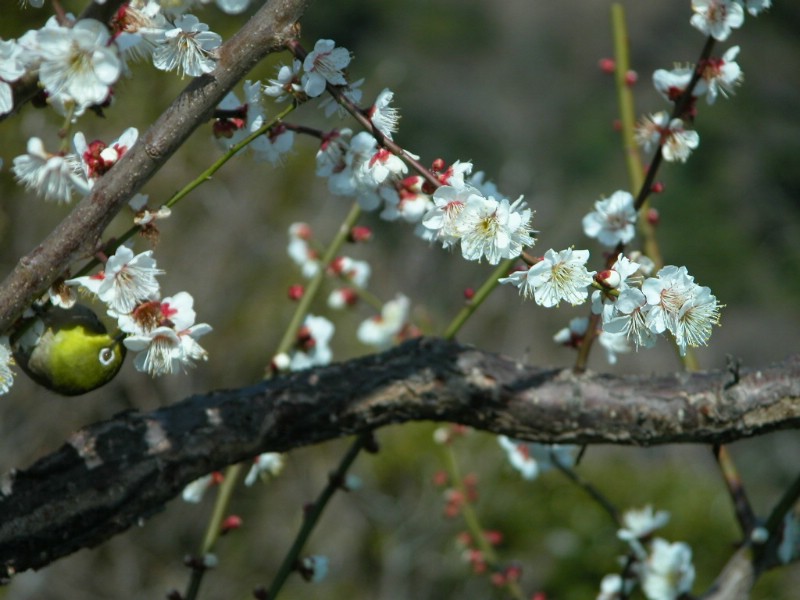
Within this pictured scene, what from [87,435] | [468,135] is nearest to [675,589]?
[87,435]

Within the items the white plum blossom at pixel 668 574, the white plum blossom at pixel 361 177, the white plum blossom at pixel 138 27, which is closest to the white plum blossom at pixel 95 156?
the white plum blossom at pixel 138 27

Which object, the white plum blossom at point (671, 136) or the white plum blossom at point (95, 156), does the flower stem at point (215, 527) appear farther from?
the white plum blossom at point (671, 136)

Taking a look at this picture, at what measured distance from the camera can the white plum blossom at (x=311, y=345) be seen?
158 centimetres

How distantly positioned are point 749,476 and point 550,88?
18.9 ft

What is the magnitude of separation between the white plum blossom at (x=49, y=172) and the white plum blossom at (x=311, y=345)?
68cm

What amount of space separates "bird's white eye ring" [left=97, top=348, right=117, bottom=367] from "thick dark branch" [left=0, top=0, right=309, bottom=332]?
112 millimetres

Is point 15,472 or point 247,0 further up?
point 247,0

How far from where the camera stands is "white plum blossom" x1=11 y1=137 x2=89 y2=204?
0.93m

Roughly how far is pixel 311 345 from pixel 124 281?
726mm

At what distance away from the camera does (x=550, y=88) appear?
33.0 ft

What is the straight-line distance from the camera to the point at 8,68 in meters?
0.74

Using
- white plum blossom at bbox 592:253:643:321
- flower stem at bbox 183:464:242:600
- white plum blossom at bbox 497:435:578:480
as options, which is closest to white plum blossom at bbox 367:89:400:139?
white plum blossom at bbox 592:253:643:321

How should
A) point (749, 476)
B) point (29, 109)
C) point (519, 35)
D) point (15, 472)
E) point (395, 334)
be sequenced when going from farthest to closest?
1. point (519, 35)
2. point (749, 476)
3. point (29, 109)
4. point (395, 334)
5. point (15, 472)

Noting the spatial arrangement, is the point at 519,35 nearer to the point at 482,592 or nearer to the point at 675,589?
the point at 482,592
